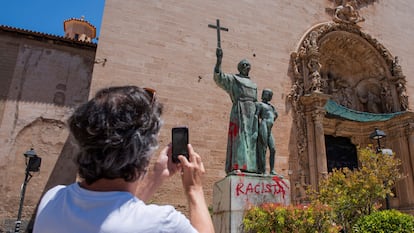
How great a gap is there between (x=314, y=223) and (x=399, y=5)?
45.3ft

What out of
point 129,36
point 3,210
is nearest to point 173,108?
point 129,36

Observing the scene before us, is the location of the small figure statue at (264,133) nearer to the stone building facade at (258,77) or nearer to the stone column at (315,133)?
the stone building facade at (258,77)

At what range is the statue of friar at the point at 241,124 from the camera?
5.14 metres

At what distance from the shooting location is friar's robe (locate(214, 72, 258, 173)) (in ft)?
16.9

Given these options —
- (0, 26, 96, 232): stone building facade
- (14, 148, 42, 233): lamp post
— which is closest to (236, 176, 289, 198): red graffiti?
(14, 148, 42, 233): lamp post

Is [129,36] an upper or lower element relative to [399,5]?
lower

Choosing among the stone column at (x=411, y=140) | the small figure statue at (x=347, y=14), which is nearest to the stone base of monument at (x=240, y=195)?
the stone column at (x=411, y=140)

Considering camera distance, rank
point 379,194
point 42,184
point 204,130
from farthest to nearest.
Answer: point 204,130, point 42,184, point 379,194

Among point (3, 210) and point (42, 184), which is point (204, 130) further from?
point (3, 210)

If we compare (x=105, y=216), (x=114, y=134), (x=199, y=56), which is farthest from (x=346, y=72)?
(x=105, y=216)

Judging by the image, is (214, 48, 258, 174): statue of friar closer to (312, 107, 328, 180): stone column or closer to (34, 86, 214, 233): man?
(34, 86, 214, 233): man

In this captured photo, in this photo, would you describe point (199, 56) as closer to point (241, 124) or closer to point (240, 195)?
point (241, 124)

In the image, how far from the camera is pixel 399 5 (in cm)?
1389

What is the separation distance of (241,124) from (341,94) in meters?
8.45
